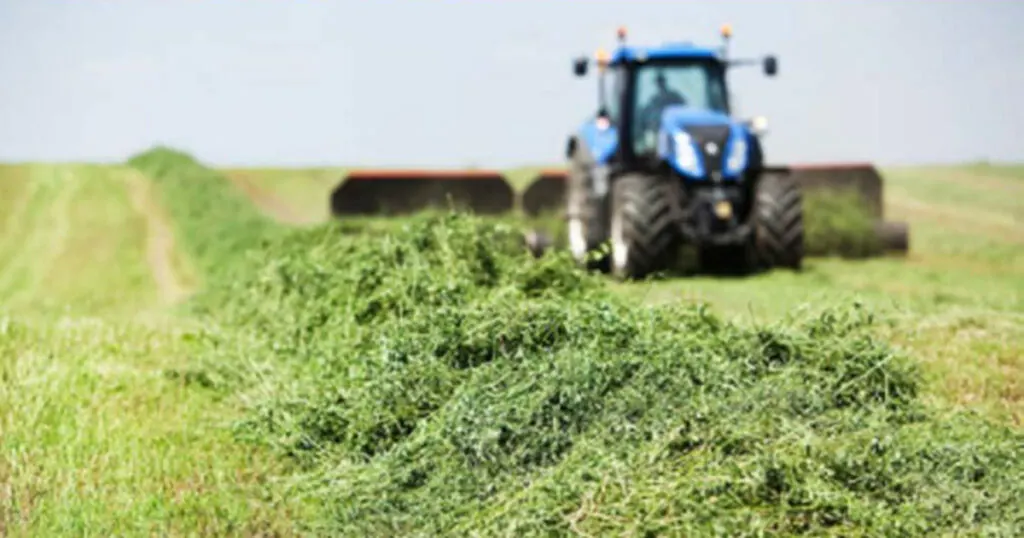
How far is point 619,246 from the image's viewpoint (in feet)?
46.7

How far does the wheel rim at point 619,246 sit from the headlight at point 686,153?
80 centimetres

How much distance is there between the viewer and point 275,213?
2750 centimetres

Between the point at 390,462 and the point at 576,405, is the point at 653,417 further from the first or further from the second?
the point at 390,462

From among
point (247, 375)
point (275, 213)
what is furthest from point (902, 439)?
point (275, 213)

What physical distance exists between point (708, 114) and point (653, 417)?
985 cm

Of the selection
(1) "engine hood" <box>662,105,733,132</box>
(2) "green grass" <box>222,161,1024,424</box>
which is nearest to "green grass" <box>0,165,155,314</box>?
(2) "green grass" <box>222,161,1024,424</box>

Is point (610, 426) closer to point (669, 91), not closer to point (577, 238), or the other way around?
point (669, 91)

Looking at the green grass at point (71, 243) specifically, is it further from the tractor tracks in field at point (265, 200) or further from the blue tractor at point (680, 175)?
the blue tractor at point (680, 175)

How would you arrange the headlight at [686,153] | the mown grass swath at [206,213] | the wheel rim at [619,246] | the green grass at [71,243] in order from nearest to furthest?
the wheel rim at [619,246], the headlight at [686,153], the mown grass swath at [206,213], the green grass at [71,243]

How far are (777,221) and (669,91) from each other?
174 cm

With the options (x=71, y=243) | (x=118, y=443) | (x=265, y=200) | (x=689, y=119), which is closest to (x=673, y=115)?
(x=689, y=119)

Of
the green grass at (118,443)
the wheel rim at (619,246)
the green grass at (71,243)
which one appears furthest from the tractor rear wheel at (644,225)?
the green grass at (71,243)

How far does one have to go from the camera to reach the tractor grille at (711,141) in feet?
46.6

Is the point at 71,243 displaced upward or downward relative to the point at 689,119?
downward
